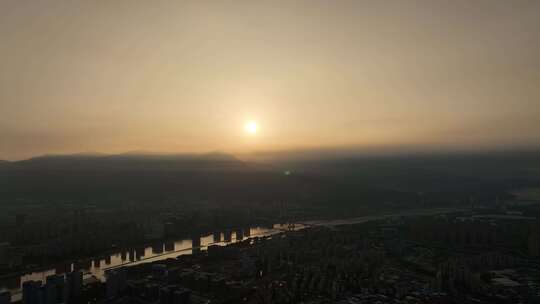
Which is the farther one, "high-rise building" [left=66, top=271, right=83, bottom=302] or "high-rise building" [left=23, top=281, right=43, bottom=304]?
"high-rise building" [left=66, top=271, right=83, bottom=302]

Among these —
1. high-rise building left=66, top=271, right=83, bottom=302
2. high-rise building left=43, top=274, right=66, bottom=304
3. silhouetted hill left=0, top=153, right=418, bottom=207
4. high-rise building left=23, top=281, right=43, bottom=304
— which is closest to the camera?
high-rise building left=23, top=281, right=43, bottom=304

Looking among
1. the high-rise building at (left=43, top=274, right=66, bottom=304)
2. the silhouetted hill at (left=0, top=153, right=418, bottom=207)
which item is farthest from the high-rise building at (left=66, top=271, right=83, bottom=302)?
the silhouetted hill at (left=0, top=153, right=418, bottom=207)

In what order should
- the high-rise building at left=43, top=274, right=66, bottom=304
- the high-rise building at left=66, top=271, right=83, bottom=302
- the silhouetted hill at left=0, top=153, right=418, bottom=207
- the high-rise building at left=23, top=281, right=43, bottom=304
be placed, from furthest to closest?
the silhouetted hill at left=0, top=153, right=418, bottom=207, the high-rise building at left=66, top=271, right=83, bottom=302, the high-rise building at left=43, top=274, right=66, bottom=304, the high-rise building at left=23, top=281, right=43, bottom=304

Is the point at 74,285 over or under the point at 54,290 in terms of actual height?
under

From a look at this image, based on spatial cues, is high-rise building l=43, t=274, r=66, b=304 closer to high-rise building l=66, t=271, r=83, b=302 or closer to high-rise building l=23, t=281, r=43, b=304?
high-rise building l=23, t=281, r=43, b=304

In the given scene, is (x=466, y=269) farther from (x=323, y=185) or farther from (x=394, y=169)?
(x=394, y=169)

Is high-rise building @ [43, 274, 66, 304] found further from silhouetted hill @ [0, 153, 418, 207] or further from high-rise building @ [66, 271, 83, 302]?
silhouetted hill @ [0, 153, 418, 207]

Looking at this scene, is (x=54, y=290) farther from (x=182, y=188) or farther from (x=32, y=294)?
(x=182, y=188)

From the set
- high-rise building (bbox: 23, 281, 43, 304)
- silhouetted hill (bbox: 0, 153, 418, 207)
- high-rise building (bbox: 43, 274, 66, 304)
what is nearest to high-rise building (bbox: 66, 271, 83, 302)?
high-rise building (bbox: 43, 274, 66, 304)

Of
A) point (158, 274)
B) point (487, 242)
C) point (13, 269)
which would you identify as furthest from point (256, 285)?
point (487, 242)

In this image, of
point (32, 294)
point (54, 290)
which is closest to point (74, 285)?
point (54, 290)

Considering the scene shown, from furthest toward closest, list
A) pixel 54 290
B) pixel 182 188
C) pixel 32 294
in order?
1. pixel 182 188
2. pixel 54 290
3. pixel 32 294
